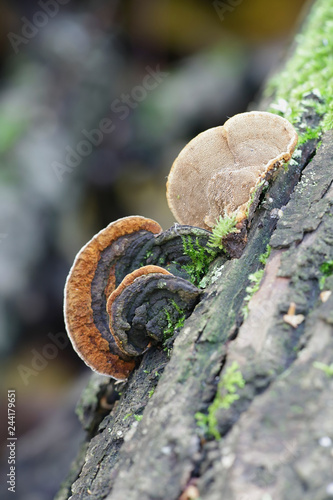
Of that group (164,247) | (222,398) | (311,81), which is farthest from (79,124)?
(222,398)

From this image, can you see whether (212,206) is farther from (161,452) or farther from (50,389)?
(50,389)

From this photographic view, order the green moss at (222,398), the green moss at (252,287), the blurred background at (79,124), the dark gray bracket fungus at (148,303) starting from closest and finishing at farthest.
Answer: the green moss at (222,398) < the green moss at (252,287) < the dark gray bracket fungus at (148,303) < the blurred background at (79,124)

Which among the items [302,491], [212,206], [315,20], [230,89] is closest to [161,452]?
[302,491]

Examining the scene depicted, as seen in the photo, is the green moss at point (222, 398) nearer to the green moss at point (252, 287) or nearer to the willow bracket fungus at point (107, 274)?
the green moss at point (252, 287)

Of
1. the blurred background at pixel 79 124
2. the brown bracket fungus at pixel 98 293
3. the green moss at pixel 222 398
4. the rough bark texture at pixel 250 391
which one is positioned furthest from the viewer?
the blurred background at pixel 79 124

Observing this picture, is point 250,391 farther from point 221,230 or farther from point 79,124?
point 79,124

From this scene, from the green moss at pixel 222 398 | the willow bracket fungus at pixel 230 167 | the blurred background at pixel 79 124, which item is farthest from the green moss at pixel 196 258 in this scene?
the blurred background at pixel 79 124
